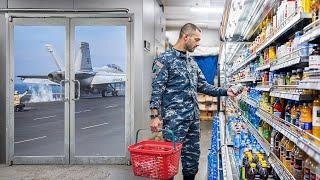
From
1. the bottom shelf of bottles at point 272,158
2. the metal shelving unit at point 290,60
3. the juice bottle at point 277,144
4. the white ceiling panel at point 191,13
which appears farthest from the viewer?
the white ceiling panel at point 191,13

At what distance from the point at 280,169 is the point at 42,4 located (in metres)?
4.93

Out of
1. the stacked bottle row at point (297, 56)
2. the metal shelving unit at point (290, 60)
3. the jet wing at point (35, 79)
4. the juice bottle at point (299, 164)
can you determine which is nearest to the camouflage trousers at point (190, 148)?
the stacked bottle row at point (297, 56)

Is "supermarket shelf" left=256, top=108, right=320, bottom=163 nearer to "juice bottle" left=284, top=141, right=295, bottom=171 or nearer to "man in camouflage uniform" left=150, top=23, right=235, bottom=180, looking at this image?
"juice bottle" left=284, top=141, right=295, bottom=171

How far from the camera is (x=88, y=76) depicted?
6.17 metres

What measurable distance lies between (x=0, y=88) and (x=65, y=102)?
1.10 meters

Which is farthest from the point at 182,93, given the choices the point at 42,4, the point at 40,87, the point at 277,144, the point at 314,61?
the point at 42,4

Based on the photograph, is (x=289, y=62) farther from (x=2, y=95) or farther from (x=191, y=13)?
(x=191, y=13)

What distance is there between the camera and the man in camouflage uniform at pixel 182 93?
371 centimetres

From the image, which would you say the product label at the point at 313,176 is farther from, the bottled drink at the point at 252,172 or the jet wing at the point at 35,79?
the jet wing at the point at 35,79

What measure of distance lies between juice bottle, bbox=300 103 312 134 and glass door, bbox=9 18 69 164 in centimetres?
457

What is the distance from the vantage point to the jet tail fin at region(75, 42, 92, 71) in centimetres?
609

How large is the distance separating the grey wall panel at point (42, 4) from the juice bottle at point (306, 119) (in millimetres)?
4842

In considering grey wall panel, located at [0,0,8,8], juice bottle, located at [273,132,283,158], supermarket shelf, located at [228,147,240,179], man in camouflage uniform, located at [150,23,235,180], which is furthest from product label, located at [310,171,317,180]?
grey wall panel, located at [0,0,8,8]

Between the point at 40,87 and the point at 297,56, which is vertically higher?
the point at 297,56
